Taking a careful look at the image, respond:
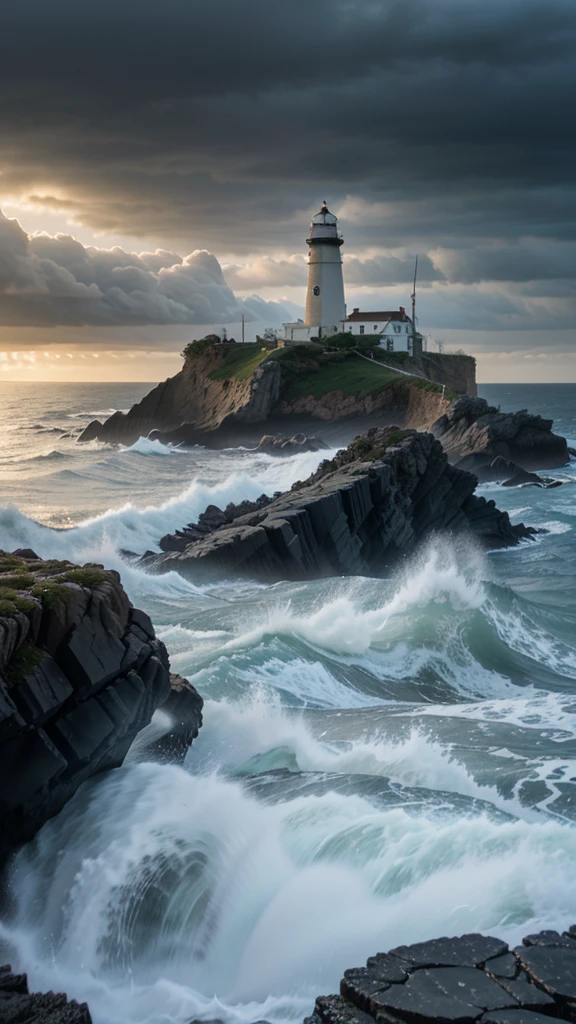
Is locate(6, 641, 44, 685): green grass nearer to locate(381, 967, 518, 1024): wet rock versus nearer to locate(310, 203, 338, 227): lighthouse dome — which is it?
locate(381, 967, 518, 1024): wet rock

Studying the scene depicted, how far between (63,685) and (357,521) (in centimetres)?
2154

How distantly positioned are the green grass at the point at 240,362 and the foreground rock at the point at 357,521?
174ft

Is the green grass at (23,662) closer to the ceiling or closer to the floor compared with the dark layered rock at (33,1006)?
closer to the ceiling

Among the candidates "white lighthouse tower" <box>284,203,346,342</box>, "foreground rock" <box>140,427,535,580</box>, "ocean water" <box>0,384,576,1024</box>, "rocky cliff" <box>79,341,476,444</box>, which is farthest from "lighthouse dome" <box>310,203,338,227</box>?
"ocean water" <box>0,384,576,1024</box>

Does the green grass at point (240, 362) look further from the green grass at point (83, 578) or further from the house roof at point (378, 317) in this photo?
the green grass at point (83, 578)

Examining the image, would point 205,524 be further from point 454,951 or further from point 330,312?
point 330,312

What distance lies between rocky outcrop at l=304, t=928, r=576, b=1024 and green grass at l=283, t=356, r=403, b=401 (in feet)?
250

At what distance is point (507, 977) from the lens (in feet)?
26.3

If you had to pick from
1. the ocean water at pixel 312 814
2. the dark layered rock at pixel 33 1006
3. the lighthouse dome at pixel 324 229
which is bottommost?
the ocean water at pixel 312 814

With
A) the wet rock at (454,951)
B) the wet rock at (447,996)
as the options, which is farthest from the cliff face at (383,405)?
the wet rock at (447,996)

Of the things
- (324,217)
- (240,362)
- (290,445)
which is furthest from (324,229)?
(290,445)

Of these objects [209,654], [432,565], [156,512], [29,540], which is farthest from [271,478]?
[209,654]

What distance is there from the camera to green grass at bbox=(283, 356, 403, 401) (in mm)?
84875

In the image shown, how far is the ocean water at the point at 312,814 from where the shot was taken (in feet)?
32.0
